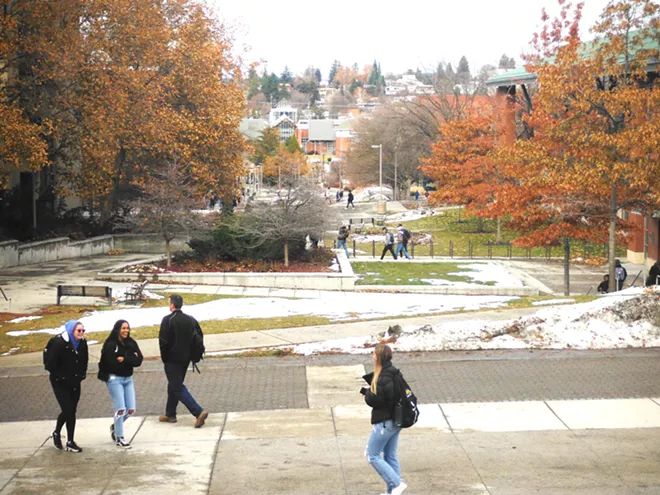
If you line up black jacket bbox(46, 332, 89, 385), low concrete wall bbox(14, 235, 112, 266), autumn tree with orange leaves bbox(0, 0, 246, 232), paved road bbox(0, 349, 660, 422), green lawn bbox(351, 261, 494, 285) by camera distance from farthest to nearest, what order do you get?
low concrete wall bbox(14, 235, 112, 266)
autumn tree with orange leaves bbox(0, 0, 246, 232)
green lawn bbox(351, 261, 494, 285)
paved road bbox(0, 349, 660, 422)
black jacket bbox(46, 332, 89, 385)

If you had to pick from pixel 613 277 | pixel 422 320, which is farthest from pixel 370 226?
pixel 422 320

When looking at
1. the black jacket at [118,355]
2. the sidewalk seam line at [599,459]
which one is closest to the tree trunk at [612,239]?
the sidewalk seam line at [599,459]

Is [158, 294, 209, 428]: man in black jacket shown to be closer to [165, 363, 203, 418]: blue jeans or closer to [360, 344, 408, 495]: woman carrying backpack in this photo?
[165, 363, 203, 418]: blue jeans

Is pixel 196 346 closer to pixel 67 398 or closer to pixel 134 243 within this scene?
pixel 67 398

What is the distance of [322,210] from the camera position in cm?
3048

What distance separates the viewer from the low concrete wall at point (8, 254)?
3288cm

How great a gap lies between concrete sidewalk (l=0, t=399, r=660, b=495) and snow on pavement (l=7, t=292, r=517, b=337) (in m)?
8.39

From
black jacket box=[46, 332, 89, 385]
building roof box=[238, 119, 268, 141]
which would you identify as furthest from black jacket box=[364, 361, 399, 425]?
building roof box=[238, 119, 268, 141]

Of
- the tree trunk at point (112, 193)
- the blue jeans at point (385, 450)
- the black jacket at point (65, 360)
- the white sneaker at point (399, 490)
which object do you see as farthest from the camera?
the tree trunk at point (112, 193)

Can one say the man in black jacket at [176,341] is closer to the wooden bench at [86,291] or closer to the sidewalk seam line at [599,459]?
the sidewalk seam line at [599,459]

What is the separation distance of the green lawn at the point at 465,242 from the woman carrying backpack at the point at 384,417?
31530 mm

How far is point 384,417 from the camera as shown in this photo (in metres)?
8.16

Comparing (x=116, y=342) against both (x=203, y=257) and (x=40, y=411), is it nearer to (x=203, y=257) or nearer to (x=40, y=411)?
(x=40, y=411)

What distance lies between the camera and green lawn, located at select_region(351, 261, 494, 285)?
29.9m
